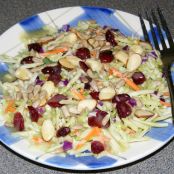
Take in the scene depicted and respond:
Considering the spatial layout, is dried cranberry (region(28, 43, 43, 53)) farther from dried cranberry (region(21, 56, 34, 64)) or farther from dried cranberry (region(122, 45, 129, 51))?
dried cranberry (region(122, 45, 129, 51))

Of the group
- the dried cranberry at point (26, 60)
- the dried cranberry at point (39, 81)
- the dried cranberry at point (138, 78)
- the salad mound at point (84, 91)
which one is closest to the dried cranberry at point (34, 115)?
the salad mound at point (84, 91)

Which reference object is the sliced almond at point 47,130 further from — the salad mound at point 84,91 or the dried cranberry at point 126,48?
the dried cranberry at point 126,48

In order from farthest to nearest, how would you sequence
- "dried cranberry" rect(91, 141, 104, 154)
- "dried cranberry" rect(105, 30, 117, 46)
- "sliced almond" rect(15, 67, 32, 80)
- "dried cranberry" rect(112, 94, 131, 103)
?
"dried cranberry" rect(105, 30, 117, 46) < "sliced almond" rect(15, 67, 32, 80) < "dried cranberry" rect(112, 94, 131, 103) < "dried cranberry" rect(91, 141, 104, 154)

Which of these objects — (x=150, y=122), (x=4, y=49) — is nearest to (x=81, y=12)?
(x=4, y=49)

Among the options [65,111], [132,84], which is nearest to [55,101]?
[65,111]

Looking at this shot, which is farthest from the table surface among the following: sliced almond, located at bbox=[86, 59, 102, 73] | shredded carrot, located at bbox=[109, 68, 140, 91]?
sliced almond, located at bbox=[86, 59, 102, 73]

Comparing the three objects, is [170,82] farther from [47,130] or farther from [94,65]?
[47,130]
